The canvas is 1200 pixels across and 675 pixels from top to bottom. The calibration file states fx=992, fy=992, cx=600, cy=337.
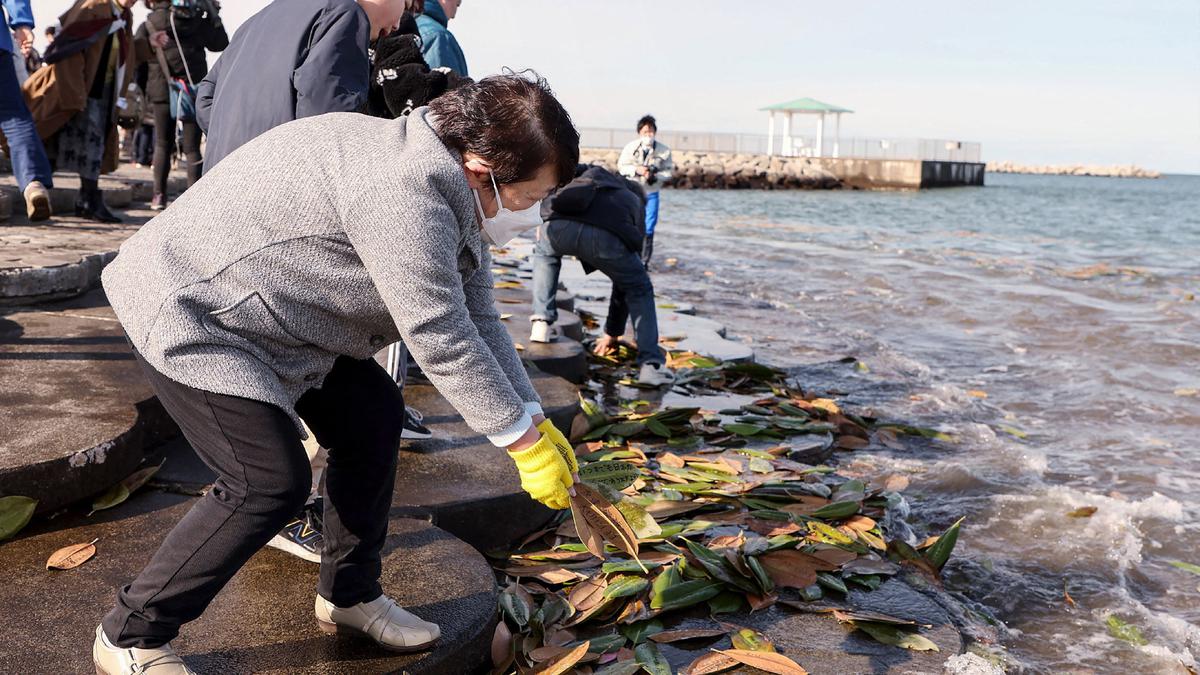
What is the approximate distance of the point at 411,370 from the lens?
4.89 metres

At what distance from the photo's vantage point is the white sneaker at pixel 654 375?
6.07 meters

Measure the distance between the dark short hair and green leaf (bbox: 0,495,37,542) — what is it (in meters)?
1.81

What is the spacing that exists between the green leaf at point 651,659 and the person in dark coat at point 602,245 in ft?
10.9

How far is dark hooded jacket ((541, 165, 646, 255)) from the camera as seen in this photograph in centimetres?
595

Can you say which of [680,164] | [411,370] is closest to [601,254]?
[411,370]

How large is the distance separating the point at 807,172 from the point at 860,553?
57.4 metres

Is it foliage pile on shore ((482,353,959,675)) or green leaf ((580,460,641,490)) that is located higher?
green leaf ((580,460,641,490))

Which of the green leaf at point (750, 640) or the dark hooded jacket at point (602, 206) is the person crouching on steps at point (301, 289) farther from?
the dark hooded jacket at point (602, 206)

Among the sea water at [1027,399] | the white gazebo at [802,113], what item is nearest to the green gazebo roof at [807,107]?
the white gazebo at [802,113]

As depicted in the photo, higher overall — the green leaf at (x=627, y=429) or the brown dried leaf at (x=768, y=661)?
the green leaf at (x=627, y=429)

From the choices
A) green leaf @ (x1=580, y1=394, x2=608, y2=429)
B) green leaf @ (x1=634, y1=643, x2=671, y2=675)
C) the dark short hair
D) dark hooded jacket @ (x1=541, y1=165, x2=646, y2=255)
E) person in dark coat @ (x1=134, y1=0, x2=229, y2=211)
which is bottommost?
green leaf @ (x1=634, y1=643, x2=671, y2=675)

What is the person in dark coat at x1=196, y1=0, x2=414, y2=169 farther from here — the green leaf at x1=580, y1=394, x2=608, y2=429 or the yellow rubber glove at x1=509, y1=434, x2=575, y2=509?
the green leaf at x1=580, y1=394, x2=608, y2=429

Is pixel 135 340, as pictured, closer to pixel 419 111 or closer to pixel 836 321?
pixel 419 111

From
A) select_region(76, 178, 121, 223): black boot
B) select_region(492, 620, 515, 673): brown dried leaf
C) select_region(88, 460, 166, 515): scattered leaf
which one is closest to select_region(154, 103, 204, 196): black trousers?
select_region(76, 178, 121, 223): black boot
